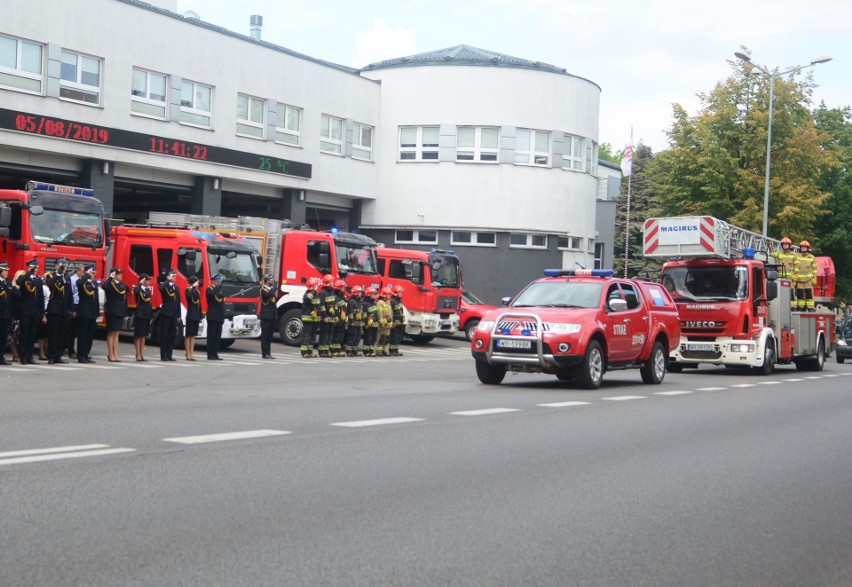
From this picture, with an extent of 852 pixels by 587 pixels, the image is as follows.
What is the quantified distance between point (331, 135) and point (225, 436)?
33098 mm

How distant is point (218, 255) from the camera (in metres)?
26.4

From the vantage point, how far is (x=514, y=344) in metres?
17.3

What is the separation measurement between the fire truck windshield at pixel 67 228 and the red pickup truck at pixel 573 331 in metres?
10.9

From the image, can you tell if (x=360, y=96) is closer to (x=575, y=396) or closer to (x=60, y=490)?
(x=575, y=396)

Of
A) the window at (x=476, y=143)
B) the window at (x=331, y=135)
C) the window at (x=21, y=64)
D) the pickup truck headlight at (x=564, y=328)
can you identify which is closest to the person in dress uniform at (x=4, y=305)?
the pickup truck headlight at (x=564, y=328)

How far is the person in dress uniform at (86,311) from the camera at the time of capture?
68.8ft

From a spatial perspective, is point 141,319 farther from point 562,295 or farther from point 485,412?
point 485,412

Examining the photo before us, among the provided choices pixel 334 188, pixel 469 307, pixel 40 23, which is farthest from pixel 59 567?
pixel 334 188

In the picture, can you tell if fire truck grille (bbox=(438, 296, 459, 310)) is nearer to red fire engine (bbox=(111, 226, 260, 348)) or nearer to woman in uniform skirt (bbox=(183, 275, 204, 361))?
red fire engine (bbox=(111, 226, 260, 348))

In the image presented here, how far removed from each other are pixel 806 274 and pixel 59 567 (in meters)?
25.8

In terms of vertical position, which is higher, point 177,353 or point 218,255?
point 218,255

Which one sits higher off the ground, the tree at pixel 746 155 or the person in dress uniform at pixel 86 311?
the tree at pixel 746 155

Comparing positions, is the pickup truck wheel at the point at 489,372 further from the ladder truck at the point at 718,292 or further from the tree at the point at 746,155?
the tree at the point at 746,155

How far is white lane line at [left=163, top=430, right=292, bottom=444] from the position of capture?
961 centimetres
